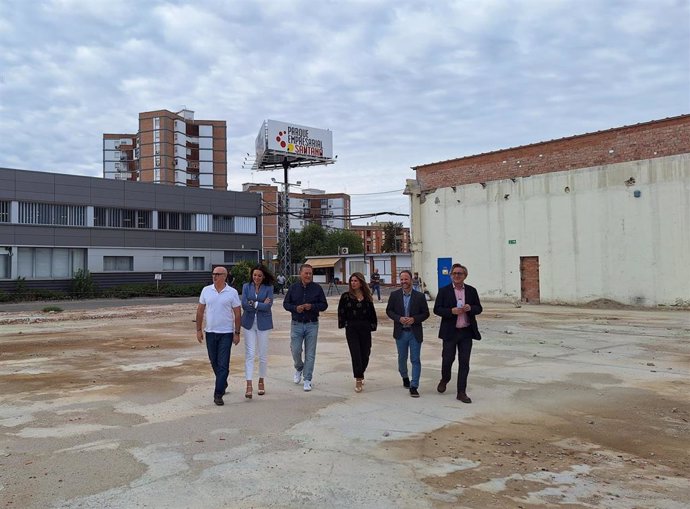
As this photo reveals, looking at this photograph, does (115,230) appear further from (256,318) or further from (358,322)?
(358,322)

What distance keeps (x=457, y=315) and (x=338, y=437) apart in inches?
98.8

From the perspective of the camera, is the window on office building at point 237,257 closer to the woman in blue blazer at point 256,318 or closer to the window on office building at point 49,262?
the window on office building at point 49,262

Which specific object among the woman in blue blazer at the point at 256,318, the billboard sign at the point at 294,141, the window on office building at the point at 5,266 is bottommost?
the woman in blue blazer at the point at 256,318

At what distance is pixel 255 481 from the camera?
443 centimetres

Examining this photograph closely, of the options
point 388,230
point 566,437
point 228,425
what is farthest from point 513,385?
point 388,230

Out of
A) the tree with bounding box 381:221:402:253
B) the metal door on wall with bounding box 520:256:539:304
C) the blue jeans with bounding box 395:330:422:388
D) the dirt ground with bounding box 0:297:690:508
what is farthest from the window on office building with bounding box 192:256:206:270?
the tree with bounding box 381:221:402:253

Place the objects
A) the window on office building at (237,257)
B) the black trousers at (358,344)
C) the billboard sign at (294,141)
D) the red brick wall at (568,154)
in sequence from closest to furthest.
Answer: the black trousers at (358,344) → the red brick wall at (568,154) → the billboard sign at (294,141) → the window on office building at (237,257)

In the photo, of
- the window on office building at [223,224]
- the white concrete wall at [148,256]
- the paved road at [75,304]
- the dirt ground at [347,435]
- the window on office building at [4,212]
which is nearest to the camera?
the dirt ground at [347,435]

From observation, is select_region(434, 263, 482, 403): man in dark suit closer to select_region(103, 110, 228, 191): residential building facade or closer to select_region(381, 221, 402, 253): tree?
select_region(381, 221, 402, 253): tree

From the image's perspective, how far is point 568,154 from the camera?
A: 25.9 metres

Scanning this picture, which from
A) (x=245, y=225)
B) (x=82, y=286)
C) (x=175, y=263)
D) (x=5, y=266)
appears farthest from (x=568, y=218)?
(x=5, y=266)

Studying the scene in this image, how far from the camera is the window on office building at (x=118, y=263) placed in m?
42.3

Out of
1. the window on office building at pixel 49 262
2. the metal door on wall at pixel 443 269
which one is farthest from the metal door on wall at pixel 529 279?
the window on office building at pixel 49 262

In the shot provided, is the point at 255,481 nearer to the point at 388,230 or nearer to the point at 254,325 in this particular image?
the point at 254,325
